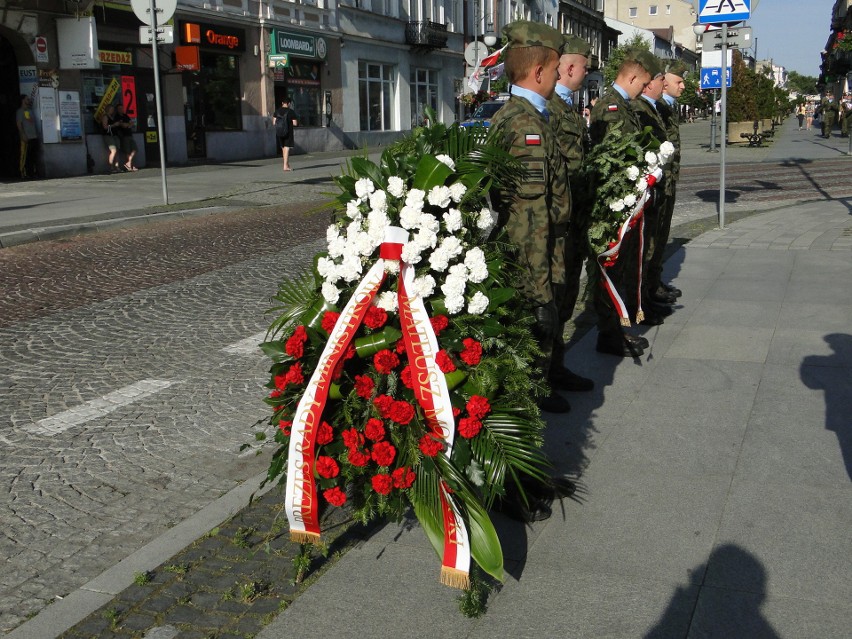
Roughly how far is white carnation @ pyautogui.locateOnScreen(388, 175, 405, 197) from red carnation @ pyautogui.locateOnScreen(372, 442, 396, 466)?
0.88 metres

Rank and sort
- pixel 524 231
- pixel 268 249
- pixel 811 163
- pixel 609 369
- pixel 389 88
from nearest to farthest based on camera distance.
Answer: pixel 524 231
pixel 609 369
pixel 268 249
pixel 811 163
pixel 389 88

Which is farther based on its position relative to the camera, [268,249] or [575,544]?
[268,249]

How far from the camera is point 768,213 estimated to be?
571 inches

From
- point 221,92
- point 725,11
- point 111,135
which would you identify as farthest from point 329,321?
point 221,92

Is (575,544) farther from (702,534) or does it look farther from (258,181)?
(258,181)

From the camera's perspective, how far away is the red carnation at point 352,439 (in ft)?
10.4

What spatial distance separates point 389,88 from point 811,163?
19811mm

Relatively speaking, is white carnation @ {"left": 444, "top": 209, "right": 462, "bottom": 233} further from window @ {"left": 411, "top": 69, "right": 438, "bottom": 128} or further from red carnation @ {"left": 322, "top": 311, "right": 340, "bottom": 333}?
window @ {"left": 411, "top": 69, "right": 438, "bottom": 128}

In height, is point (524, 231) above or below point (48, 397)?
above

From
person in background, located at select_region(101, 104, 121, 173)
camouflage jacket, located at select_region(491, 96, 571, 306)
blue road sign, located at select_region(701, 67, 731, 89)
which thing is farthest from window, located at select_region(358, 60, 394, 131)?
camouflage jacket, located at select_region(491, 96, 571, 306)

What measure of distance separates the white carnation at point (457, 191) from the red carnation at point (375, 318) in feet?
1.62

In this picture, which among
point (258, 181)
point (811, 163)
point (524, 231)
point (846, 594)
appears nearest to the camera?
point (846, 594)

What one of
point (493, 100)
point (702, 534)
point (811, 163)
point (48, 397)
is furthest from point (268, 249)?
point (493, 100)

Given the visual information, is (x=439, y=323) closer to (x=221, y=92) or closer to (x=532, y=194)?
(x=532, y=194)
